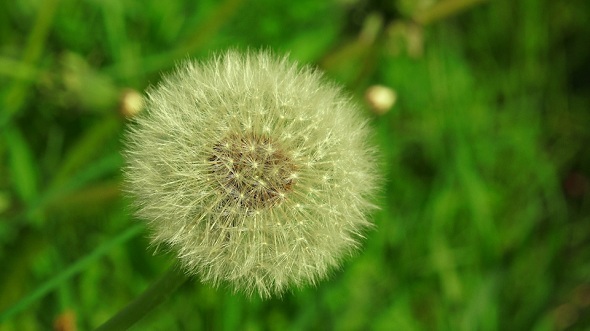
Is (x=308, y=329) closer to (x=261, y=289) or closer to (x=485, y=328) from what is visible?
(x=485, y=328)

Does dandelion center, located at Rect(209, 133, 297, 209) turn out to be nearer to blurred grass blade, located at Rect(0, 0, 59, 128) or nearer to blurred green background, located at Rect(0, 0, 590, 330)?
blurred green background, located at Rect(0, 0, 590, 330)

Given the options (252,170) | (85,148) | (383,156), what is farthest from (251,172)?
(383,156)

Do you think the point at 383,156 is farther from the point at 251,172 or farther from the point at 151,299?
the point at 151,299

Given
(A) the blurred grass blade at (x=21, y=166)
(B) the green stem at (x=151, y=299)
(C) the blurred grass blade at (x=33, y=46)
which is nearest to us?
(B) the green stem at (x=151, y=299)

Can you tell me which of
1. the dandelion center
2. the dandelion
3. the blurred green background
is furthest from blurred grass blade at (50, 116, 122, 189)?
the dandelion center

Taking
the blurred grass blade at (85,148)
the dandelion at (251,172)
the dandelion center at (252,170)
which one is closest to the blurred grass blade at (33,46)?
the blurred grass blade at (85,148)

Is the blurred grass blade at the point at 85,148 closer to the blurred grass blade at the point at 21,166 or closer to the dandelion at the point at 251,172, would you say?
the blurred grass blade at the point at 21,166
